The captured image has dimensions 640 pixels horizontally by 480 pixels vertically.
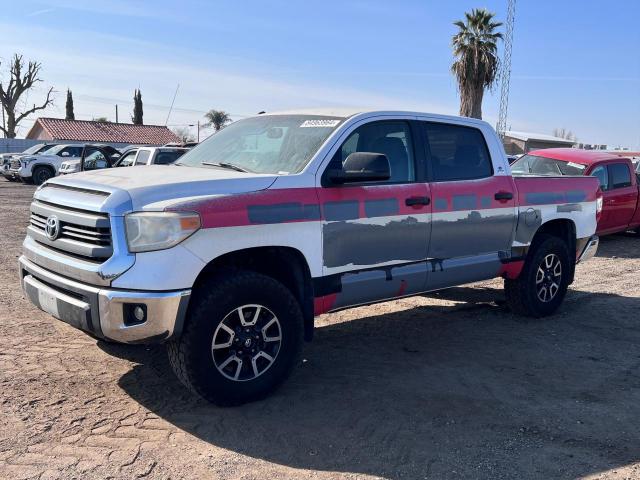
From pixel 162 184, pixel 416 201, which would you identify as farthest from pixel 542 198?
pixel 162 184

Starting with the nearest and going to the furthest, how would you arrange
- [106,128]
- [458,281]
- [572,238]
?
[458,281]
[572,238]
[106,128]

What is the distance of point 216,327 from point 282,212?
2.90 feet

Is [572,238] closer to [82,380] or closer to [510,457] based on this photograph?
[510,457]

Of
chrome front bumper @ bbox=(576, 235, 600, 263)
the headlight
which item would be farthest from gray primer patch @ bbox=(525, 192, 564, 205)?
the headlight

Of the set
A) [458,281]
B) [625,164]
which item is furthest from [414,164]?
[625,164]

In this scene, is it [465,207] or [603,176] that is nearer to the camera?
[465,207]

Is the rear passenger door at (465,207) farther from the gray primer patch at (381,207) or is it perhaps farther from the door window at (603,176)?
the door window at (603,176)

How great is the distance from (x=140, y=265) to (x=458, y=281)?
9.69 ft

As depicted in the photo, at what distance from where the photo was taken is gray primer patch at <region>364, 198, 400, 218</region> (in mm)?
4746

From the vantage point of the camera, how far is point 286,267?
4.55 meters

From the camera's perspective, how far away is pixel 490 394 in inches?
182

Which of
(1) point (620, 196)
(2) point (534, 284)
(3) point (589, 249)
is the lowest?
(2) point (534, 284)

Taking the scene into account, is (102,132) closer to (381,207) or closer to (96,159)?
(96,159)

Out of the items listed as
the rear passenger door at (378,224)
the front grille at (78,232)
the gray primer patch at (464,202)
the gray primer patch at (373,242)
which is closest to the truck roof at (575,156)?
the gray primer patch at (464,202)
